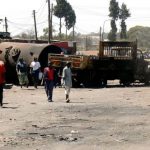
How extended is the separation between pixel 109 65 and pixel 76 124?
1647 cm

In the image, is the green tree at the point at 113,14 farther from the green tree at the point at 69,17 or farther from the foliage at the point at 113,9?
the green tree at the point at 69,17

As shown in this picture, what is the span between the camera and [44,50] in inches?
1288

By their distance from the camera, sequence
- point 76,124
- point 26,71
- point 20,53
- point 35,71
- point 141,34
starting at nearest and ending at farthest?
point 76,124 < point 35,71 < point 26,71 < point 20,53 < point 141,34

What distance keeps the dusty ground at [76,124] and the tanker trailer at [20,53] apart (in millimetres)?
10224

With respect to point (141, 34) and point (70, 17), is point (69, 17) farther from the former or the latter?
point (141, 34)

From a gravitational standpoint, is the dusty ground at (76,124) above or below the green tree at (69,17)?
below

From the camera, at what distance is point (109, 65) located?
99.9ft

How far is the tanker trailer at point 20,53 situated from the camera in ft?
106

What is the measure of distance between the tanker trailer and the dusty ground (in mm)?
10224

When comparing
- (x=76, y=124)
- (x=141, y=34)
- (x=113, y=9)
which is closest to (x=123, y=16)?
(x=113, y=9)

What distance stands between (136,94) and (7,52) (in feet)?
38.3

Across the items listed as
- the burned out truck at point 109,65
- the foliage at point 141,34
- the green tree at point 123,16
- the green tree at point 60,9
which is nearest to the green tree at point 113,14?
the green tree at point 123,16

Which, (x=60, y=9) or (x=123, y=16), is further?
(x=123, y=16)

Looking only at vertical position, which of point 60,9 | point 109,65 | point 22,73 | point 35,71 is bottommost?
point 22,73
